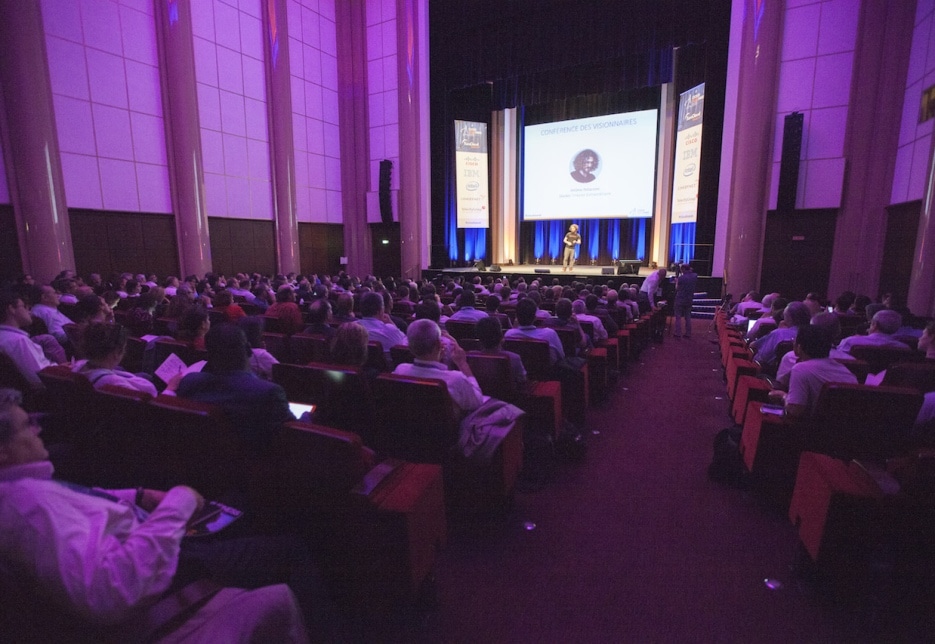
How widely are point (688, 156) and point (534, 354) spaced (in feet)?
33.5

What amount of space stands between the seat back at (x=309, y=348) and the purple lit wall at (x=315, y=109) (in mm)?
10110

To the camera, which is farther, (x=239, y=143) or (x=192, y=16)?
(x=239, y=143)

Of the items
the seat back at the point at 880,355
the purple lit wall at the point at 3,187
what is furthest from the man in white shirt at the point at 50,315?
the seat back at the point at 880,355

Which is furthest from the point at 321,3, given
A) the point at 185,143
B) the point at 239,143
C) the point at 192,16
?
the point at 185,143

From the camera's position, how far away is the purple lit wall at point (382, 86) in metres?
13.0

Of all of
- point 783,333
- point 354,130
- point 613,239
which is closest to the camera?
point 783,333

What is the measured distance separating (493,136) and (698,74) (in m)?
6.64

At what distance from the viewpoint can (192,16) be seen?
994 cm

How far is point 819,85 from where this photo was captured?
8852 millimetres

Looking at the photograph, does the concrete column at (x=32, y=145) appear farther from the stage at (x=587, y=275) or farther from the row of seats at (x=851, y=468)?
the row of seats at (x=851, y=468)

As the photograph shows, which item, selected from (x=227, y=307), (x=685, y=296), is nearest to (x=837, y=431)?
(x=227, y=307)

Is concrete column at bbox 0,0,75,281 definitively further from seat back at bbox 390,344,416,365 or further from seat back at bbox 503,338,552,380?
seat back at bbox 503,338,552,380

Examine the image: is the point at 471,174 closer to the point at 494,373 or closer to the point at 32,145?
the point at 32,145

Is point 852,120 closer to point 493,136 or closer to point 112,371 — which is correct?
point 493,136
